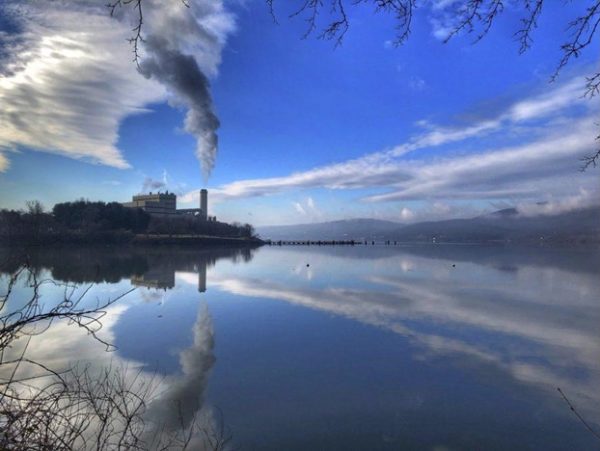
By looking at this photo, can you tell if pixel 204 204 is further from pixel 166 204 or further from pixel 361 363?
pixel 361 363

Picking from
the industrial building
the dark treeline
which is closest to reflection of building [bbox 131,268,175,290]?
the dark treeline

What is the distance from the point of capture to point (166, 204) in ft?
490

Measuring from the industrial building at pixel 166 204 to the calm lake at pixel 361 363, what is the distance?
12848 cm

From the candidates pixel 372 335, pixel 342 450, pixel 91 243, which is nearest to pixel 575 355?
pixel 372 335

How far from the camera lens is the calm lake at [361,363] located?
21.0 ft

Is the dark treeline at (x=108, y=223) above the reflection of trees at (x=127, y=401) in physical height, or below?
above

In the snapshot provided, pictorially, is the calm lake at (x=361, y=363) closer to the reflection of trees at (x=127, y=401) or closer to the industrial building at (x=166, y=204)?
the reflection of trees at (x=127, y=401)

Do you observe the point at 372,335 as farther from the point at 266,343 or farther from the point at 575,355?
the point at 575,355

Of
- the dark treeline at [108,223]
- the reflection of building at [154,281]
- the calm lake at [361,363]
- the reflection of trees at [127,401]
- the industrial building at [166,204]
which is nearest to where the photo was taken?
the reflection of trees at [127,401]

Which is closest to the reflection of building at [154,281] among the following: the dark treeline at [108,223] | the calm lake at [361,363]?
the calm lake at [361,363]

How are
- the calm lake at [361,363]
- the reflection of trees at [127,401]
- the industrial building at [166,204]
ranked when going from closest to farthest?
the reflection of trees at [127,401] < the calm lake at [361,363] < the industrial building at [166,204]

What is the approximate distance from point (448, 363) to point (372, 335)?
9.87 feet

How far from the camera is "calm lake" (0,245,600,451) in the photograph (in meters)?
6.39

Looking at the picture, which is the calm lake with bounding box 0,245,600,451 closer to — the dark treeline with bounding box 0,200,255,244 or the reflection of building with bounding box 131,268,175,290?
the reflection of building with bounding box 131,268,175,290
